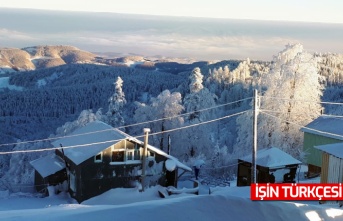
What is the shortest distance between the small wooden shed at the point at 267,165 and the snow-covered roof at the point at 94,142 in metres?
3.83

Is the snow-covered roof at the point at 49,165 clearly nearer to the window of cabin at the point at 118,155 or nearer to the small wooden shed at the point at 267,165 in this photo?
the window of cabin at the point at 118,155

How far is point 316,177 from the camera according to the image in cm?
3388

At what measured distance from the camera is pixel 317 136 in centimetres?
3522

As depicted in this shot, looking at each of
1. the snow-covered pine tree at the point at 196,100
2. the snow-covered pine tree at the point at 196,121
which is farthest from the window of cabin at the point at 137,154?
the snow-covered pine tree at the point at 196,100

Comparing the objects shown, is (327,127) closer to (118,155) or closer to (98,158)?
(118,155)

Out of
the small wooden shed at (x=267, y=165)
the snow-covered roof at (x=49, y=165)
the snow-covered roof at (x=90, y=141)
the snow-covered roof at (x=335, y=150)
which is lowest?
the snow-covered roof at (x=49, y=165)

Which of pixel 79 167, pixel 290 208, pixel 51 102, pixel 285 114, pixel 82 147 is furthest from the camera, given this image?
pixel 51 102

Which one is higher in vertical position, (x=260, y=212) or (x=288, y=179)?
(x=260, y=212)

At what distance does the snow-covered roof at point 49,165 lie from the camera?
111ft

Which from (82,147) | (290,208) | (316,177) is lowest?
(316,177)

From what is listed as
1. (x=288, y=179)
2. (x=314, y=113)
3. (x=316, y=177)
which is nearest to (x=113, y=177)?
(x=288, y=179)

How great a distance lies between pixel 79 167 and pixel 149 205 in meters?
18.2

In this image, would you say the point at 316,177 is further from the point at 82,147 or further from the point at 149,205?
the point at 149,205

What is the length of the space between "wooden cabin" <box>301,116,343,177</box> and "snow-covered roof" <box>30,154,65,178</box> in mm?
18857
